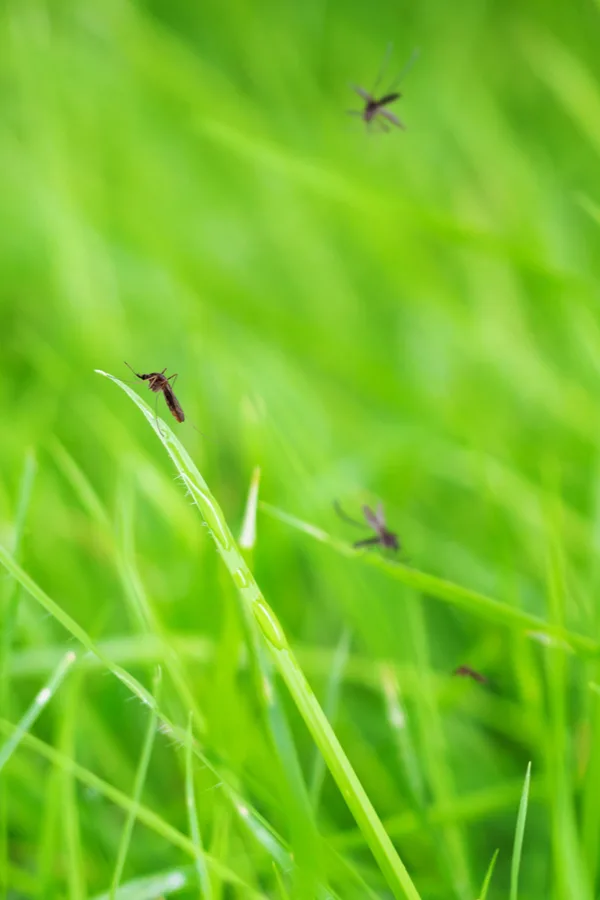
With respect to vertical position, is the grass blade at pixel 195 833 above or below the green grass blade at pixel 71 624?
below

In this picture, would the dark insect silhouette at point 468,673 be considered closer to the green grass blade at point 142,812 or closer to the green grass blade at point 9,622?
the green grass blade at point 142,812

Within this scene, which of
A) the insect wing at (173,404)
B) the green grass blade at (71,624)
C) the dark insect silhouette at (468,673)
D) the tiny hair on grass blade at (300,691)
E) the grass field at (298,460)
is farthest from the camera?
the dark insect silhouette at (468,673)

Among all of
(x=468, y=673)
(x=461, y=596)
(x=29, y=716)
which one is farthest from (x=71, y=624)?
(x=468, y=673)

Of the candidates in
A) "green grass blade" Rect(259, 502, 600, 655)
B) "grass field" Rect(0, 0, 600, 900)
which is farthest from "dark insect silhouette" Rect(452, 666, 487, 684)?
"green grass blade" Rect(259, 502, 600, 655)

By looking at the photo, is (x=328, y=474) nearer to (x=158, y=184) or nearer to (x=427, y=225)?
(x=427, y=225)

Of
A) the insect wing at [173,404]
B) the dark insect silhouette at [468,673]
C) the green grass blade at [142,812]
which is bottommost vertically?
the green grass blade at [142,812]

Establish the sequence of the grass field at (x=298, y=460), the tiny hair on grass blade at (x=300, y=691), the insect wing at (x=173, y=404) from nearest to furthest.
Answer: the tiny hair on grass blade at (x=300, y=691), the insect wing at (x=173, y=404), the grass field at (x=298, y=460)

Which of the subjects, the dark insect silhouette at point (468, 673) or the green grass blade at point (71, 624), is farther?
the dark insect silhouette at point (468, 673)

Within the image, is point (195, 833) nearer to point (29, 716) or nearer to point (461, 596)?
point (29, 716)

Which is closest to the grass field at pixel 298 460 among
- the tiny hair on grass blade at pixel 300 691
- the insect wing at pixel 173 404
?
the tiny hair on grass blade at pixel 300 691
